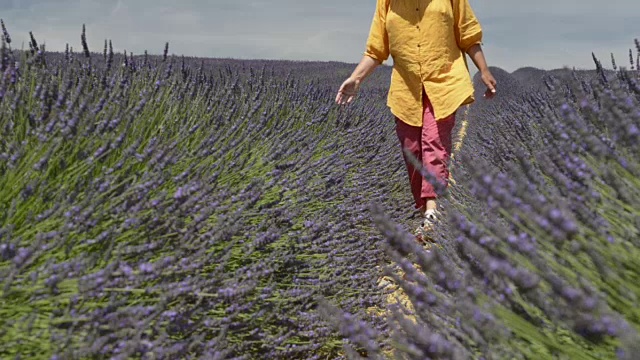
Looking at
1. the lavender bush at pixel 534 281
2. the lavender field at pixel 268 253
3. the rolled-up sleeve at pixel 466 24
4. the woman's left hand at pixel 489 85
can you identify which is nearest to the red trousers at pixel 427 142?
the woman's left hand at pixel 489 85

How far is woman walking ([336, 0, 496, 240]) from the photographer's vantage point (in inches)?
148

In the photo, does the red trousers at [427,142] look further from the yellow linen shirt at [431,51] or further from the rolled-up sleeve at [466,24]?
the rolled-up sleeve at [466,24]

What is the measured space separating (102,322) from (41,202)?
1.40 feet

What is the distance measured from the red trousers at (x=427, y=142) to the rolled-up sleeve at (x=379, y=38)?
1.26 feet

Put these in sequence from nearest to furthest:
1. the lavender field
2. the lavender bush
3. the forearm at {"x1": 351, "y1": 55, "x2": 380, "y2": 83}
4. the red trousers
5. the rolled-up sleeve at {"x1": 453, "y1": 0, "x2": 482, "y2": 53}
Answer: the lavender bush < the lavender field < the red trousers < the rolled-up sleeve at {"x1": 453, "y1": 0, "x2": 482, "y2": 53} < the forearm at {"x1": 351, "y1": 55, "x2": 380, "y2": 83}

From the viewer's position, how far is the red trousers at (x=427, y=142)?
12.1ft

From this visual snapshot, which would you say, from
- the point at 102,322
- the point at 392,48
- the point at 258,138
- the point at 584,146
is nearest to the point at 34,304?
the point at 102,322

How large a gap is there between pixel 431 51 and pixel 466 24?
24cm

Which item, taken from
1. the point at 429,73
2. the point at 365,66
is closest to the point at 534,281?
the point at 429,73

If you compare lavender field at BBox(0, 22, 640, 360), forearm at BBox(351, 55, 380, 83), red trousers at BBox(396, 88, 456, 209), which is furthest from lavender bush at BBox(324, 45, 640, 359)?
forearm at BBox(351, 55, 380, 83)

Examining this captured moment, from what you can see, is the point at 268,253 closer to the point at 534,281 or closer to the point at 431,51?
the point at 534,281

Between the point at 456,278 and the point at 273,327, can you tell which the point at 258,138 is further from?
the point at 456,278

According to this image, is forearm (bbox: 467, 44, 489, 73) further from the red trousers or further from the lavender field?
the lavender field

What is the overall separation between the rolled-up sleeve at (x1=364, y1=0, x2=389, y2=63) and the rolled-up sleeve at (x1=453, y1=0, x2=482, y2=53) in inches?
16.4
